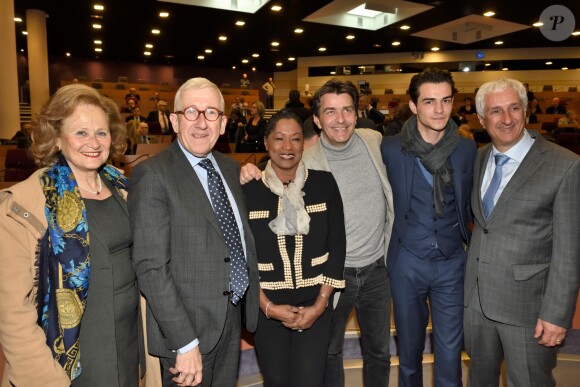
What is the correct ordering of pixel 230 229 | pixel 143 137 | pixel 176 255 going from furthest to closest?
pixel 143 137 → pixel 230 229 → pixel 176 255

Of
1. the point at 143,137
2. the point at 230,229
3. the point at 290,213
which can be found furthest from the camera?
the point at 143,137

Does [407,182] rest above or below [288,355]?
above

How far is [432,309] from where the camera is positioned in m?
2.42

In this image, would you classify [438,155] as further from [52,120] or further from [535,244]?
[52,120]

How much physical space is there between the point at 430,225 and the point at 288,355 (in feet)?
3.04

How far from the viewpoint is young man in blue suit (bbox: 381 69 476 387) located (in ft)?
7.47

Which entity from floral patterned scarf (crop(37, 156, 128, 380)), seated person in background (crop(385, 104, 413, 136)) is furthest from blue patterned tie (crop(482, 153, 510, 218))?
seated person in background (crop(385, 104, 413, 136))

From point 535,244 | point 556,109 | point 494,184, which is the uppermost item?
point 556,109

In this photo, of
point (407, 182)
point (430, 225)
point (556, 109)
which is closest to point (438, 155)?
point (407, 182)

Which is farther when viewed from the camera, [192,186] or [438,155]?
[438,155]

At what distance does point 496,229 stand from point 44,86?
15102mm

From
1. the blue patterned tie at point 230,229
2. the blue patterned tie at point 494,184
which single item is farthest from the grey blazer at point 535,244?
the blue patterned tie at point 230,229

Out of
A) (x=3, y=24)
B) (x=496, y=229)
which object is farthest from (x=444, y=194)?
(x=3, y=24)

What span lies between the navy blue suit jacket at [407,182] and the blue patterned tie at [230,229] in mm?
878
